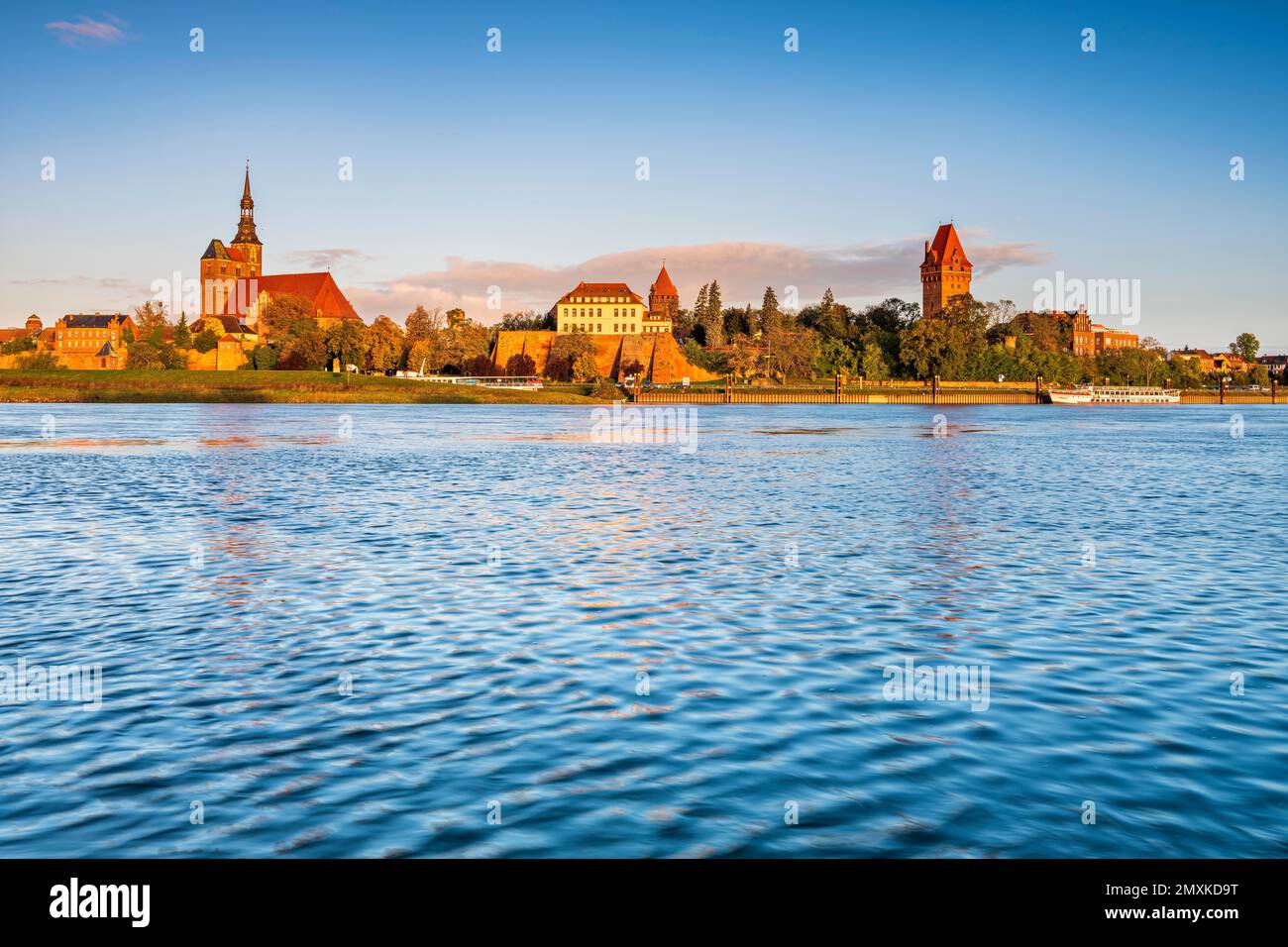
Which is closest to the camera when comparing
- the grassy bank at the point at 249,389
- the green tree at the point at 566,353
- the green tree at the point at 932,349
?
the grassy bank at the point at 249,389

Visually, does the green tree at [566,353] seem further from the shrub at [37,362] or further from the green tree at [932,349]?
the shrub at [37,362]

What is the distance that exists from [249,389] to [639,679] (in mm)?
141369

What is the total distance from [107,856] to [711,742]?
4.87m

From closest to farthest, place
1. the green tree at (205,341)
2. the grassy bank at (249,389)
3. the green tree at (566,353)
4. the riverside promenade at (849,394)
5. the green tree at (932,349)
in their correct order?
1. the grassy bank at (249,389)
2. the riverside promenade at (849,394)
3. the green tree at (932,349)
4. the green tree at (566,353)
5. the green tree at (205,341)

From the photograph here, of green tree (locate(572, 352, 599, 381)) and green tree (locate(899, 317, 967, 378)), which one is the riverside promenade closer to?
green tree (locate(899, 317, 967, 378))

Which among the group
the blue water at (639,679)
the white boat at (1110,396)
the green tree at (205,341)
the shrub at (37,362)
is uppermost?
the green tree at (205,341)

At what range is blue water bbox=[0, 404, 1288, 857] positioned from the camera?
7.75 m

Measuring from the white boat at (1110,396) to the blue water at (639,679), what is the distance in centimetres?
16489

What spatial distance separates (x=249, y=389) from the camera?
143m

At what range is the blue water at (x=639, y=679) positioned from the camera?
7746 millimetres

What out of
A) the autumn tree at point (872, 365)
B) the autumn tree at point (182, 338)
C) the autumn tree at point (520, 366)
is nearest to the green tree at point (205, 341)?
the autumn tree at point (182, 338)

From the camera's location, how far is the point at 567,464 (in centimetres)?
4688
